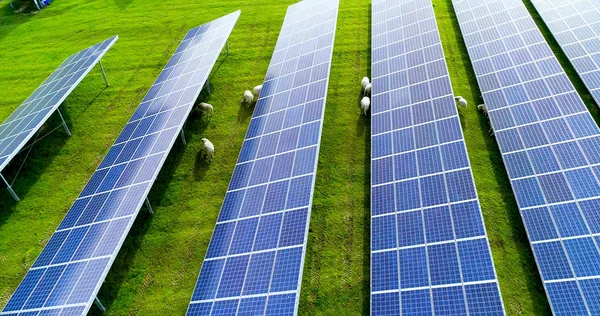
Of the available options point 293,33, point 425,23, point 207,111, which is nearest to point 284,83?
point 207,111

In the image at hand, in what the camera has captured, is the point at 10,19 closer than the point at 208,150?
No

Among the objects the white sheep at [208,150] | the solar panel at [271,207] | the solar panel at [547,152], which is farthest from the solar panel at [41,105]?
the solar panel at [547,152]

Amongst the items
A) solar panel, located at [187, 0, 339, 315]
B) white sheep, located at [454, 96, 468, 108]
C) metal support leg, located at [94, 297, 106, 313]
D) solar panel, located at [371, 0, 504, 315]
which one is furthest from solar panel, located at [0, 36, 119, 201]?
white sheep, located at [454, 96, 468, 108]

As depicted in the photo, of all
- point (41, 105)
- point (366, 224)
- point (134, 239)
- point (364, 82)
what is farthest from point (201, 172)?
point (364, 82)

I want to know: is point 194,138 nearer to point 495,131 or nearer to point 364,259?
point 364,259

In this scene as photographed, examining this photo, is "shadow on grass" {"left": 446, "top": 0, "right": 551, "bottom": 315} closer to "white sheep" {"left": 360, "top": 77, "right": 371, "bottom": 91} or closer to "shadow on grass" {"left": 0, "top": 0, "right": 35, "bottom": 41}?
"white sheep" {"left": 360, "top": 77, "right": 371, "bottom": 91}

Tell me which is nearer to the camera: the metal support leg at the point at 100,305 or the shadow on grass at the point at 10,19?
the metal support leg at the point at 100,305

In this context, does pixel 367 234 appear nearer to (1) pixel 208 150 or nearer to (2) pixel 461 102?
(1) pixel 208 150

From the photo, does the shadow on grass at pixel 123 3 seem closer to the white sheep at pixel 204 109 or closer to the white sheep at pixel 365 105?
the white sheep at pixel 204 109
